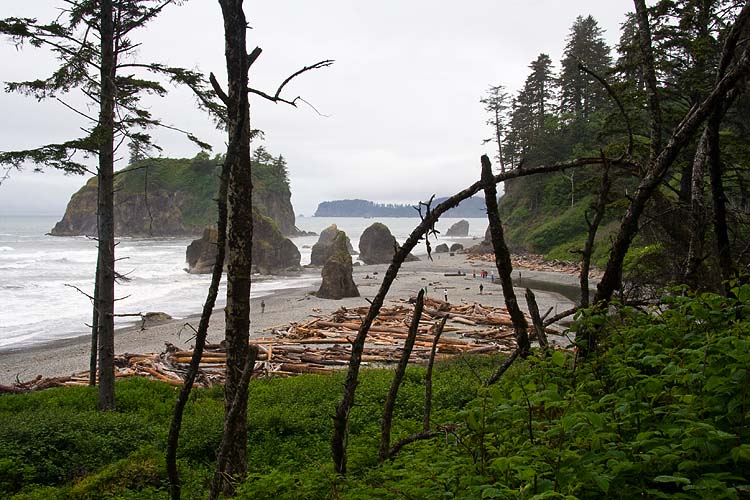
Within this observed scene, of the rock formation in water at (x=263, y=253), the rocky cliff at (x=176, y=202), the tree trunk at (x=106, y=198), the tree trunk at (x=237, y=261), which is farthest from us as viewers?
the rocky cliff at (x=176, y=202)

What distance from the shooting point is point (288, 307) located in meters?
27.2

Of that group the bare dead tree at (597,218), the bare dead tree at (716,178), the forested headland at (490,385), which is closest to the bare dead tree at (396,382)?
the forested headland at (490,385)

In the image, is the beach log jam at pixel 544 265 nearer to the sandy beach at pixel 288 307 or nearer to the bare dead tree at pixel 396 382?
the sandy beach at pixel 288 307

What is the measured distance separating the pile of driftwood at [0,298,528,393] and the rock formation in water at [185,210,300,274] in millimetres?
25300

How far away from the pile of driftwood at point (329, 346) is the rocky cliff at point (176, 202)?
79.2 meters

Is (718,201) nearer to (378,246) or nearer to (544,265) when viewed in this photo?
(544,265)

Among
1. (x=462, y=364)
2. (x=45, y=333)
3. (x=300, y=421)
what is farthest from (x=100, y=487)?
(x=45, y=333)

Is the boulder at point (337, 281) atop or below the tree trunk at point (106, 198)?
below

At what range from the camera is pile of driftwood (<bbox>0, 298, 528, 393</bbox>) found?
15.0m

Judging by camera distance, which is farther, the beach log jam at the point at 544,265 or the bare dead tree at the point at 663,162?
the beach log jam at the point at 544,265

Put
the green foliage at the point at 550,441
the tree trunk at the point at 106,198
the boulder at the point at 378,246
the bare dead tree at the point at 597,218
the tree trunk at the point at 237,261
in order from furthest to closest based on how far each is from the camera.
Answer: the boulder at the point at 378,246, the tree trunk at the point at 106,198, the tree trunk at the point at 237,261, the bare dead tree at the point at 597,218, the green foliage at the point at 550,441

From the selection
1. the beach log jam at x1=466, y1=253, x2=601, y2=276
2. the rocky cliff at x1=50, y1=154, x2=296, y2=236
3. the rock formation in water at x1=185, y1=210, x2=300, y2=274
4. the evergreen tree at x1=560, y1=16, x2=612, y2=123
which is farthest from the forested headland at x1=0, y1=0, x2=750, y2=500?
the rocky cliff at x1=50, y1=154, x2=296, y2=236

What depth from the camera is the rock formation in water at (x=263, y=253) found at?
46.8 meters

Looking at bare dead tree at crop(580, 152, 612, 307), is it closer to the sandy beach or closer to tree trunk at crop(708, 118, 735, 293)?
tree trunk at crop(708, 118, 735, 293)
